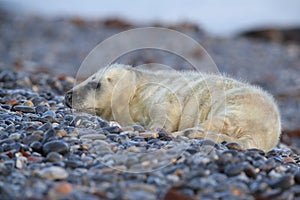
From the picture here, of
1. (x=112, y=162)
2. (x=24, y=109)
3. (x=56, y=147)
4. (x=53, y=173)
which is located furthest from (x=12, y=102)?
(x=53, y=173)

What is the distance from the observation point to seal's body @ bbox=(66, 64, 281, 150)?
19.3 ft

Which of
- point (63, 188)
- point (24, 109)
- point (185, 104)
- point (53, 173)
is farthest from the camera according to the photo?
point (185, 104)

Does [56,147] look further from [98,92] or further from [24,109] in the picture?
[98,92]

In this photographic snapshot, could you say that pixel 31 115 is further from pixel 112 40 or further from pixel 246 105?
pixel 112 40

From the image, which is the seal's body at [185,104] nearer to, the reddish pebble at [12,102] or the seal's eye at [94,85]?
the seal's eye at [94,85]

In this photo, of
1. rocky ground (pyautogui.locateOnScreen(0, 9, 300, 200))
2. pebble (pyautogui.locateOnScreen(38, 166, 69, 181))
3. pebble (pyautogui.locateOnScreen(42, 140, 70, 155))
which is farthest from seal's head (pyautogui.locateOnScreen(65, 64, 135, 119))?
pebble (pyautogui.locateOnScreen(38, 166, 69, 181))

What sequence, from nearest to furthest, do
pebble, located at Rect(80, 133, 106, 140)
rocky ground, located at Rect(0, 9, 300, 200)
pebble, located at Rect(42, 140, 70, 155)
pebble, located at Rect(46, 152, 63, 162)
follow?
1. rocky ground, located at Rect(0, 9, 300, 200)
2. pebble, located at Rect(46, 152, 63, 162)
3. pebble, located at Rect(42, 140, 70, 155)
4. pebble, located at Rect(80, 133, 106, 140)

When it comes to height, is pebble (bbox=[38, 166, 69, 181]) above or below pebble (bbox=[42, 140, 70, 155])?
below

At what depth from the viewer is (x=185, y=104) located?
622cm

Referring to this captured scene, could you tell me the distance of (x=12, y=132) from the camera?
17.0 ft

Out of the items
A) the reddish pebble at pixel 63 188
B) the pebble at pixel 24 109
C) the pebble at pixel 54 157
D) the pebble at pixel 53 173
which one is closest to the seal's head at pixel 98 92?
the pebble at pixel 24 109

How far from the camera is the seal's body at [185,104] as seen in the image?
5887 millimetres

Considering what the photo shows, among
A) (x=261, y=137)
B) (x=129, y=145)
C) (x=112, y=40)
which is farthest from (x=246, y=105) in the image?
(x=112, y=40)

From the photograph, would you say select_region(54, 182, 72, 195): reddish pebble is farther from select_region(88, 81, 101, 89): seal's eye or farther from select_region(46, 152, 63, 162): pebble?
select_region(88, 81, 101, 89): seal's eye
